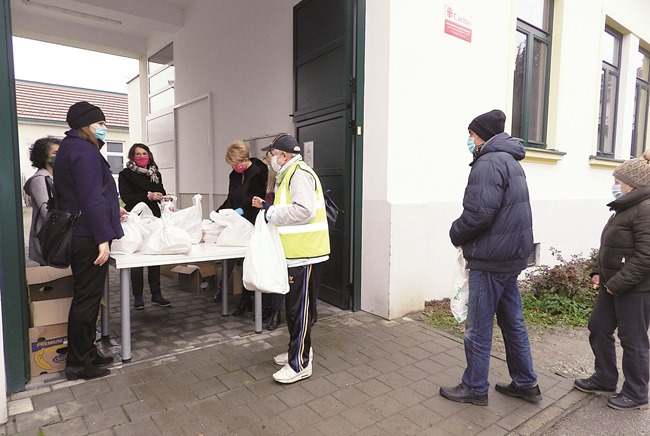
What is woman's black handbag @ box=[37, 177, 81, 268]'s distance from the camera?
9.16 ft

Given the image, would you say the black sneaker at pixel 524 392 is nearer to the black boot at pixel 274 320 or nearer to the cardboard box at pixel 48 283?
the black boot at pixel 274 320

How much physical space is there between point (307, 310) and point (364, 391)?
2.21 ft

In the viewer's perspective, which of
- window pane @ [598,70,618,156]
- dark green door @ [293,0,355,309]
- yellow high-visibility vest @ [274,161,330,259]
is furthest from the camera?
window pane @ [598,70,618,156]

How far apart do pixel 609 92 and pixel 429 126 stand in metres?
5.95

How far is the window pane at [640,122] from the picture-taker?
31.8 ft

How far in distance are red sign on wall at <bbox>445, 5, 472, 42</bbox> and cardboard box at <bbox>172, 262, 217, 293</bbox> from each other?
3.80 metres

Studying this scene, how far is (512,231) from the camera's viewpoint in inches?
102

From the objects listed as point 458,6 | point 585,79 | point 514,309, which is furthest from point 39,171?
point 585,79

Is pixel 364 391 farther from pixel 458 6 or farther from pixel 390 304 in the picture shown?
pixel 458 6

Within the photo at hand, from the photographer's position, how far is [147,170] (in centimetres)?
464

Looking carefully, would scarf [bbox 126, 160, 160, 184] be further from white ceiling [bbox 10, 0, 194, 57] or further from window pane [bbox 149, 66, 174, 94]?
window pane [bbox 149, 66, 174, 94]

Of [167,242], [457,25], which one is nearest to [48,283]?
[167,242]

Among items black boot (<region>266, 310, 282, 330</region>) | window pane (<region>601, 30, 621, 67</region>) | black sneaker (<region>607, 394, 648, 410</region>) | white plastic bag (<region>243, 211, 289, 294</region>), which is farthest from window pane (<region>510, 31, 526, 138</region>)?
white plastic bag (<region>243, 211, 289, 294</region>)

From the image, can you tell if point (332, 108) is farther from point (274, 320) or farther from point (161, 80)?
point (161, 80)
